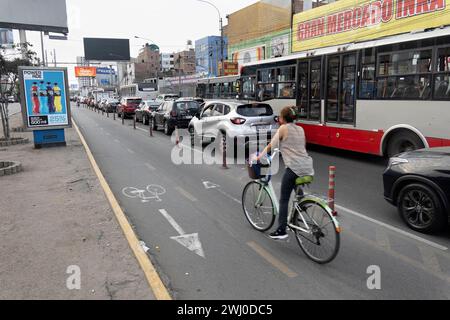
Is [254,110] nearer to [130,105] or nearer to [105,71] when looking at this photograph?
[130,105]

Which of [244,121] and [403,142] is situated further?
[244,121]

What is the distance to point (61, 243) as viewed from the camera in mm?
5172

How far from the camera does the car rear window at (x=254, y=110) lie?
12.0 m

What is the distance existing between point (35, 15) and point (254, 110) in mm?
27956

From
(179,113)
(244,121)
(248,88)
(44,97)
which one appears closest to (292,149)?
(244,121)

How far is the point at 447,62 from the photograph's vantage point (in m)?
8.34

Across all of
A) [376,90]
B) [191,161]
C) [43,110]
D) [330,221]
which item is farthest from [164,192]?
[43,110]

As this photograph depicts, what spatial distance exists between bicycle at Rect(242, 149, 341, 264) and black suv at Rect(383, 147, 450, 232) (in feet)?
5.92

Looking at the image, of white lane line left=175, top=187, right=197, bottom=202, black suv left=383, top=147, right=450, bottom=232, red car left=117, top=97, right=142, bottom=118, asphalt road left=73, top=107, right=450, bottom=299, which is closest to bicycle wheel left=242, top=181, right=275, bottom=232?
asphalt road left=73, top=107, right=450, bottom=299

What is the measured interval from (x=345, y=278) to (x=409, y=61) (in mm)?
6928

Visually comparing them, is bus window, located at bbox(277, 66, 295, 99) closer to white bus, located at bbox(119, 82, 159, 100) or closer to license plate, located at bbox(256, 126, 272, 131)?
license plate, located at bbox(256, 126, 272, 131)

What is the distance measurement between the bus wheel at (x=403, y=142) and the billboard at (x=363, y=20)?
802 centimetres

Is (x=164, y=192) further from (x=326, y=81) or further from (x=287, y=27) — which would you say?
(x=287, y=27)

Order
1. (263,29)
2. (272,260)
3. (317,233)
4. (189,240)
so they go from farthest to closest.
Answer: (263,29) → (189,240) → (272,260) → (317,233)
